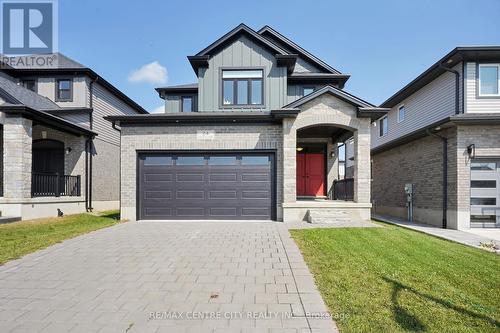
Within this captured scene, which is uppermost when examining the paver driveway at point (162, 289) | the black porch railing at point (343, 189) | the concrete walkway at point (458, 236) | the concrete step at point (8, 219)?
the black porch railing at point (343, 189)

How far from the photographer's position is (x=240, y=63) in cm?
1329

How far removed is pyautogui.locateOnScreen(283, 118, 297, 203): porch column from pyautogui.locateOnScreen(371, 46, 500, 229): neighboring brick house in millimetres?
5586

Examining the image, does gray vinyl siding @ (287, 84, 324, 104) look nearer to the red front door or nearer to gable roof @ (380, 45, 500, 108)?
the red front door

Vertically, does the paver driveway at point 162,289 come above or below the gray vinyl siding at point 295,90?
below

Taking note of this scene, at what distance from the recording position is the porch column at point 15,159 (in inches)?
415

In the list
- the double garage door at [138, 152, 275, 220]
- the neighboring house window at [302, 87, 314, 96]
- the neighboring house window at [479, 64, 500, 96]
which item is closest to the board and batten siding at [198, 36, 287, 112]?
the neighboring house window at [302, 87, 314, 96]

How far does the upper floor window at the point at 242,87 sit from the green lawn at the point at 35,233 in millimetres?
7696

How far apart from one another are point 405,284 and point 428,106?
1112 cm

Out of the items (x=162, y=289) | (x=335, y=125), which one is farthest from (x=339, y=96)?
(x=162, y=289)

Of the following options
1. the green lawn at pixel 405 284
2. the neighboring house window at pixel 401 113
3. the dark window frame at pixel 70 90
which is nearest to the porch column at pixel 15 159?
the dark window frame at pixel 70 90

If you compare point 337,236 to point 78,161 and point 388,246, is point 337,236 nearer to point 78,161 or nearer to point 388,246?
point 388,246

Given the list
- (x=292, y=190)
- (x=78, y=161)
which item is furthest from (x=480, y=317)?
(x=78, y=161)

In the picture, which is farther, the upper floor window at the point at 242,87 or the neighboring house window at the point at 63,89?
the neighboring house window at the point at 63,89

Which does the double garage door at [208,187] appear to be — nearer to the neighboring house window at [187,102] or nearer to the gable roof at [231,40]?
the gable roof at [231,40]
